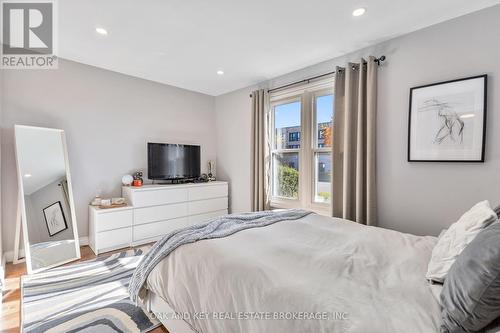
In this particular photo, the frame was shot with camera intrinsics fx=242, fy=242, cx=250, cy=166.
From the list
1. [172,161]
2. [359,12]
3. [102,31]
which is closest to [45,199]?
[172,161]

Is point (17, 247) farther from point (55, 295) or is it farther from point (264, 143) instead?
point (264, 143)

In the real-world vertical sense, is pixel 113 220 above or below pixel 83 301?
above

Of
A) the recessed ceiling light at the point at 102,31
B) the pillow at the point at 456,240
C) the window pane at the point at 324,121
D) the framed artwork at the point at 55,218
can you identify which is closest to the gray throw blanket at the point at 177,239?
the pillow at the point at 456,240

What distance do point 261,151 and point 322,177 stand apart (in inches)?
39.8

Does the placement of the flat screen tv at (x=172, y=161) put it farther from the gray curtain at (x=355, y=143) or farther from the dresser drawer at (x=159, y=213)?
the gray curtain at (x=355, y=143)

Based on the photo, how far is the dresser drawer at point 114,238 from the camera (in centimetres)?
304

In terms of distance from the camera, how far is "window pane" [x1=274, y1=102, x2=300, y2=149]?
141 inches

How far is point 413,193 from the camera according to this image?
2.43 meters

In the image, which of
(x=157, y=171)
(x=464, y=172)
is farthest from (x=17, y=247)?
(x=464, y=172)

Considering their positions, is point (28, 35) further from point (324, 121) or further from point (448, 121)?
point (448, 121)

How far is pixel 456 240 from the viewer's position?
125 centimetres

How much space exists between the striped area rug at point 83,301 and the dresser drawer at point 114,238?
300 mm

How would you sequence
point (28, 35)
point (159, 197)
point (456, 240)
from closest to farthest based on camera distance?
point (456, 240), point (28, 35), point (159, 197)

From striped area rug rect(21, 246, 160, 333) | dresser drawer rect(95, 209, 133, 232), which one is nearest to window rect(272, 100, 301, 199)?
dresser drawer rect(95, 209, 133, 232)
